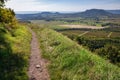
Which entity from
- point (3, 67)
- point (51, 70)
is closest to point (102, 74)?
point (51, 70)

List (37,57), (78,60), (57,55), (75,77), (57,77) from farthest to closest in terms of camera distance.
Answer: (37,57), (57,55), (78,60), (57,77), (75,77)

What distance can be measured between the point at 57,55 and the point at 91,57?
19.6ft

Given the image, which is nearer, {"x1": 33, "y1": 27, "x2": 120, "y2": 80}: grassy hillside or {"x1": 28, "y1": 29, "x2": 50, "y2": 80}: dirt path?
{"x1": 33, "y1": 27, "x2": 120, "y2": 80}: grassy hillside

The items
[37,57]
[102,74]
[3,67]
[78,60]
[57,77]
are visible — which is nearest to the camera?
[102,74]

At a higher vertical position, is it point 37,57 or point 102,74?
point 102,74

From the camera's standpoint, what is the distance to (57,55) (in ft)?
75.9

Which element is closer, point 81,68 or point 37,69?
point 81,68

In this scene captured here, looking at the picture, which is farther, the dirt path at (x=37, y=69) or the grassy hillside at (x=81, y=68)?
the dirt path at (x=37, y=69)

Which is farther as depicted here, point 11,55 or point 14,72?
point 11,55

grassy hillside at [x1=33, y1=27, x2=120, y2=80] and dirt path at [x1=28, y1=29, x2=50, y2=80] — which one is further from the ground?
grassy hillside at [x1=33, y1=27, x2=120, y2=80]

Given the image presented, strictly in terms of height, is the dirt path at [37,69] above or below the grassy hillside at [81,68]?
below

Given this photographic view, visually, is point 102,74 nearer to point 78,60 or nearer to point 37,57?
point 78,60

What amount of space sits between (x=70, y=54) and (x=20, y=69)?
4.55m

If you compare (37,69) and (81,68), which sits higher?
(81,68)
